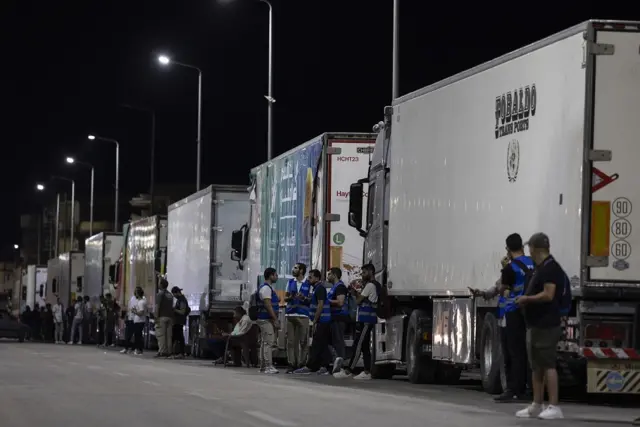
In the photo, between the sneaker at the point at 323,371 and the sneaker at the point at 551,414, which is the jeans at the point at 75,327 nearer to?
the sneaker at the point at 323,371

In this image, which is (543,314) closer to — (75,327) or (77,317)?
(77,317)

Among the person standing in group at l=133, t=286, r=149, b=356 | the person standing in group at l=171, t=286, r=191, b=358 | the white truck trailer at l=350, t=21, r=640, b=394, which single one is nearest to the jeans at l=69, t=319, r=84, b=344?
the person standing in group at l=133, t=286, r=149, b=356

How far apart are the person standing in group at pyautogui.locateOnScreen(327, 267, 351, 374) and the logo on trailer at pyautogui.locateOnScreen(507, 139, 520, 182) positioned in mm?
7640

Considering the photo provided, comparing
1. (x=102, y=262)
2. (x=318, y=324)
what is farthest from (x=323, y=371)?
(x=102, y=262)

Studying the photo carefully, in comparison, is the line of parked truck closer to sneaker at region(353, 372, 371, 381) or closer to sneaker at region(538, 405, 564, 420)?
sneaker at region(353, 372, 371, 381)

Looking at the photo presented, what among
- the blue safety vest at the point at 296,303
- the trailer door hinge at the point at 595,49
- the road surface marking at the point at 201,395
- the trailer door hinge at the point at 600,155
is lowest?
the road surface marking at the point at 201,395

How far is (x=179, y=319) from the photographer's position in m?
39.2

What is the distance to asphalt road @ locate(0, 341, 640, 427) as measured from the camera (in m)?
14.9

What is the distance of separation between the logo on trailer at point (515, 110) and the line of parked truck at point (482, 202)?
0.02m

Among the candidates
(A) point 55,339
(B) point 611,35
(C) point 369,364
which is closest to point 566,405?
(B) point 611,35

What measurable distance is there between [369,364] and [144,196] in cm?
9454

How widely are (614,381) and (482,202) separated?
12.2 ft

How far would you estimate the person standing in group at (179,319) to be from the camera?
127ft

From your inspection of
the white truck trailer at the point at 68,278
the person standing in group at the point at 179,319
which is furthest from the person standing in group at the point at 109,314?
the person standing in group at the point at 179,319
